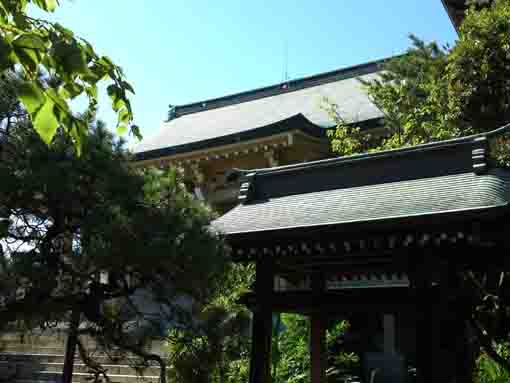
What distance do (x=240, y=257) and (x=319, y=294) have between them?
3.62ft

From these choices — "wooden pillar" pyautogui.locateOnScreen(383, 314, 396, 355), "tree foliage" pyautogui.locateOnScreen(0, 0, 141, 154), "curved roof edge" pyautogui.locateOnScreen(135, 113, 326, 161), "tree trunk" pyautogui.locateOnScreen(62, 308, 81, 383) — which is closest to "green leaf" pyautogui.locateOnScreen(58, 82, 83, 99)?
"tree foliage" pyautogui.locateOnScreen(0, 0, 141, 154)

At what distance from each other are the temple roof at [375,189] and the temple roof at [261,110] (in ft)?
15.3

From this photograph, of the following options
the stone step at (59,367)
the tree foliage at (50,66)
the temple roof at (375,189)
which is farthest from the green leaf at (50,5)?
the stone step at (59,367)

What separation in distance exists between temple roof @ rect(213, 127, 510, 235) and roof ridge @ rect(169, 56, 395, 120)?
10243mm

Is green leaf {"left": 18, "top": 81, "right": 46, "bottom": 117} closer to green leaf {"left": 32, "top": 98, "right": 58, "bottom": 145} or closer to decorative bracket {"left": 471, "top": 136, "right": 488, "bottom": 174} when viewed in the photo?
green leaf {"left": 32, "top": 98, "right": 58, "bottom": 145}

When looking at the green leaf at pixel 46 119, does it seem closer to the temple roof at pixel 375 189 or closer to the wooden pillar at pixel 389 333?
the temple roof at pixel 375 189

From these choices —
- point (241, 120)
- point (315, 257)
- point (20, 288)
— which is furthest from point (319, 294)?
point (241, 120)

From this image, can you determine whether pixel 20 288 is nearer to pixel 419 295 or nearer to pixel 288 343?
pixel 419 295

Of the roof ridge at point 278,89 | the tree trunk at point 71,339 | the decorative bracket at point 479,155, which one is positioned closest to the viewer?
the tree trunk at point 71,339

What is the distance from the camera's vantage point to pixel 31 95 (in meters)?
1.66

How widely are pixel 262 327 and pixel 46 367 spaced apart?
4356 mm

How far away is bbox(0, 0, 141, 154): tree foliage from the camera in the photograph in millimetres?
1700

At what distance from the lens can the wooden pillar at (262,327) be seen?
279 inches

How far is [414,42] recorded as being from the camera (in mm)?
10977
